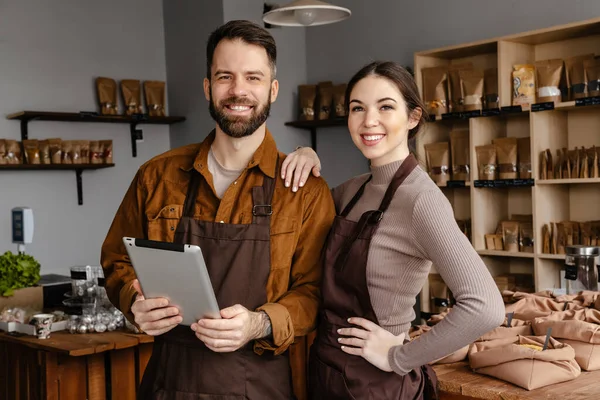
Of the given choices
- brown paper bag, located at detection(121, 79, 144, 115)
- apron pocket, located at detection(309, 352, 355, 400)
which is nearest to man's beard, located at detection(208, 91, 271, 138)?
apron pocket, located at detection(309, 352, 355, 400)

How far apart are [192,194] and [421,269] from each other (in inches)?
26.9

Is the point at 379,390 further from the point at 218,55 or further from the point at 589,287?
the point at 589,287

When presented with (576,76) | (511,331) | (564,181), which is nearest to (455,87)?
(576,76)

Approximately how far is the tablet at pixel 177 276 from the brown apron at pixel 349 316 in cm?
35

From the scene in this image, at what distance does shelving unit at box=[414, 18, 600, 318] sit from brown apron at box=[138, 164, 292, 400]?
8.27ft

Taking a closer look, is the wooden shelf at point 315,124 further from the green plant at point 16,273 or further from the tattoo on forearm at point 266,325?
the tattoo on forearm at point 266,325

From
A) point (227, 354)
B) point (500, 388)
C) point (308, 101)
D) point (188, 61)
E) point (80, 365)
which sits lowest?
point (80, 365)

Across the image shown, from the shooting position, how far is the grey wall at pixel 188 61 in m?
6.02

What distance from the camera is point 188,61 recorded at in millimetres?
6211

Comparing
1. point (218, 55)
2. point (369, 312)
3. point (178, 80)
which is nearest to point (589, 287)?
point (369, 312)

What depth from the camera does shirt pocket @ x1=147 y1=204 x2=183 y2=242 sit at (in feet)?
6.59

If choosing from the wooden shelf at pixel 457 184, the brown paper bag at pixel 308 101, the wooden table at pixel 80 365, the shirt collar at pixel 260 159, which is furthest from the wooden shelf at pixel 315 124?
the shirt collar at pixel 260 159

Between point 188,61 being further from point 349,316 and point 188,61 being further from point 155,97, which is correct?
point 349,316

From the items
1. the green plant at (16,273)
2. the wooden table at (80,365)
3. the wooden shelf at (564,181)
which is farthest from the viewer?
the wooden shelf at (564,181)
